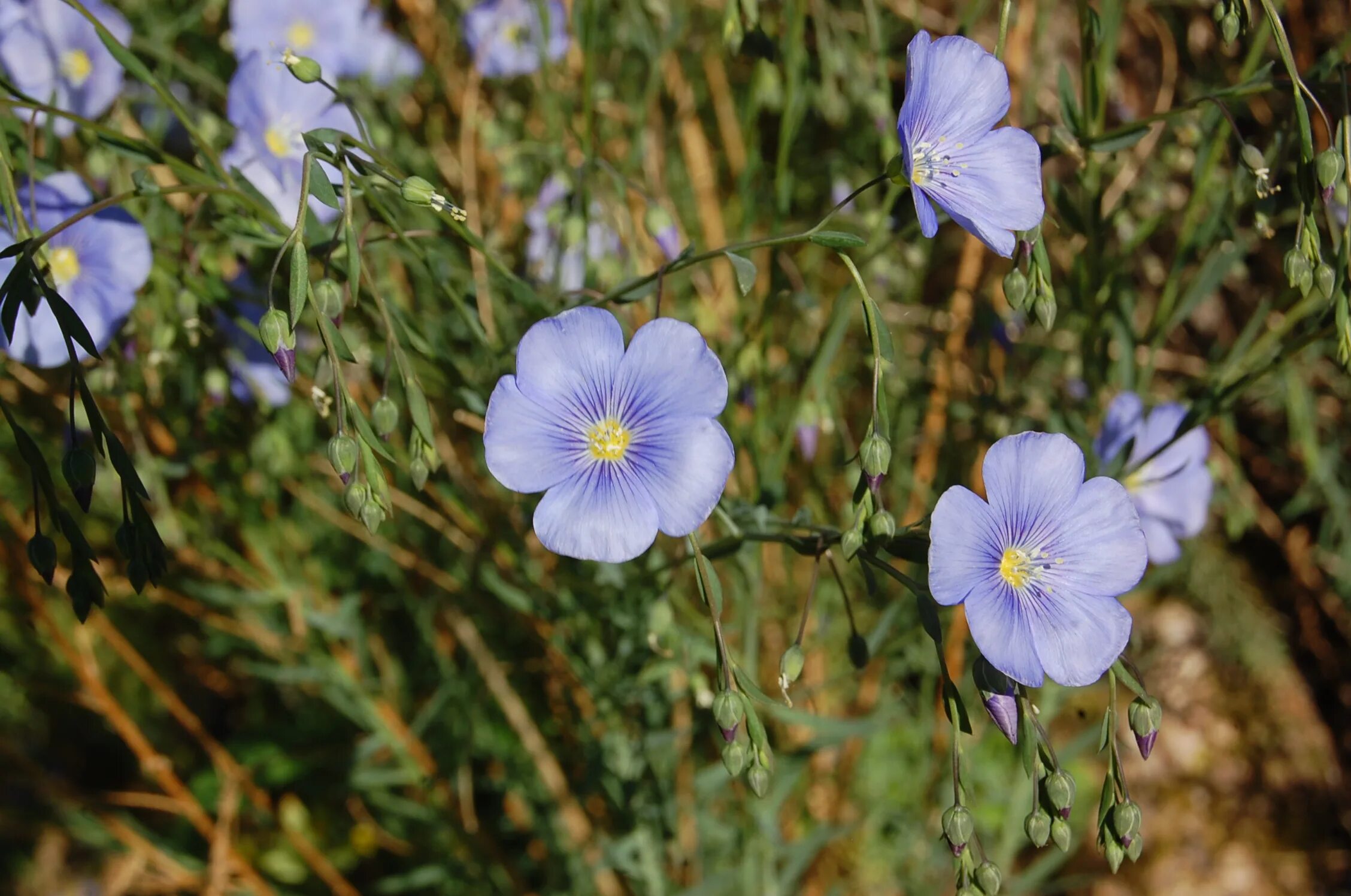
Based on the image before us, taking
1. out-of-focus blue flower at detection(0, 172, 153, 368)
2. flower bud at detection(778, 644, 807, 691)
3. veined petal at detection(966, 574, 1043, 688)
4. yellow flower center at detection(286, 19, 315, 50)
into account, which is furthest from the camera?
yellow flower center at detection(286, 19, 315, 50)

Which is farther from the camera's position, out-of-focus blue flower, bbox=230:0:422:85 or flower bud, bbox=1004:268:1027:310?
out-of-focus blue flower, bbox=230:0:422:85

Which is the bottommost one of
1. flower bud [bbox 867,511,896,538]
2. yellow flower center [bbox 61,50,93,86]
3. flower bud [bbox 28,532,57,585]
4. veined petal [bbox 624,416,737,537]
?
flower bud [bbox 867,511,896,538]

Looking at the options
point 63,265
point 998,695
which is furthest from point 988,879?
point 63,265

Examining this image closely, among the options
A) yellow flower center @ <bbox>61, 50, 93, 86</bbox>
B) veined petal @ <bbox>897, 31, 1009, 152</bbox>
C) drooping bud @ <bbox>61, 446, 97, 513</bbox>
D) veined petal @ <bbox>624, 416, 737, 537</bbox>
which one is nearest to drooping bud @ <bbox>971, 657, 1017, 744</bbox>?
veined petal @ <bbox>624, 416, 737, 537</bbox>

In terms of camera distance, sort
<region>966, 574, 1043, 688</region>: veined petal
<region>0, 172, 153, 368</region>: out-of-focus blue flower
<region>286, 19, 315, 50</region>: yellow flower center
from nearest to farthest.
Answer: <region>966, 574, 1043, 688</region>: veined petal, <region>0, 172, 153, 368</region>: out-of-focus blue flower, <region>286, 19, 315, 50</region>: yellow flower center

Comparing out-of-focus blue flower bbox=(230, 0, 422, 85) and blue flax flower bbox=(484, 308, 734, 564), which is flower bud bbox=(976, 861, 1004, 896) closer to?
blue flax flower bbox=(484, 308, 734, 564)

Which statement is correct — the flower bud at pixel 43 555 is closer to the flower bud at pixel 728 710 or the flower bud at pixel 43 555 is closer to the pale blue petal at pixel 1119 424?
the flower bud at pixel 728 710

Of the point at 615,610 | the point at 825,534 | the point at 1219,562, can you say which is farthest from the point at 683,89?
the point at 1219,562

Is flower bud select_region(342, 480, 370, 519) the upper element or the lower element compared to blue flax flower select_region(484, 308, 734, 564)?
upper
